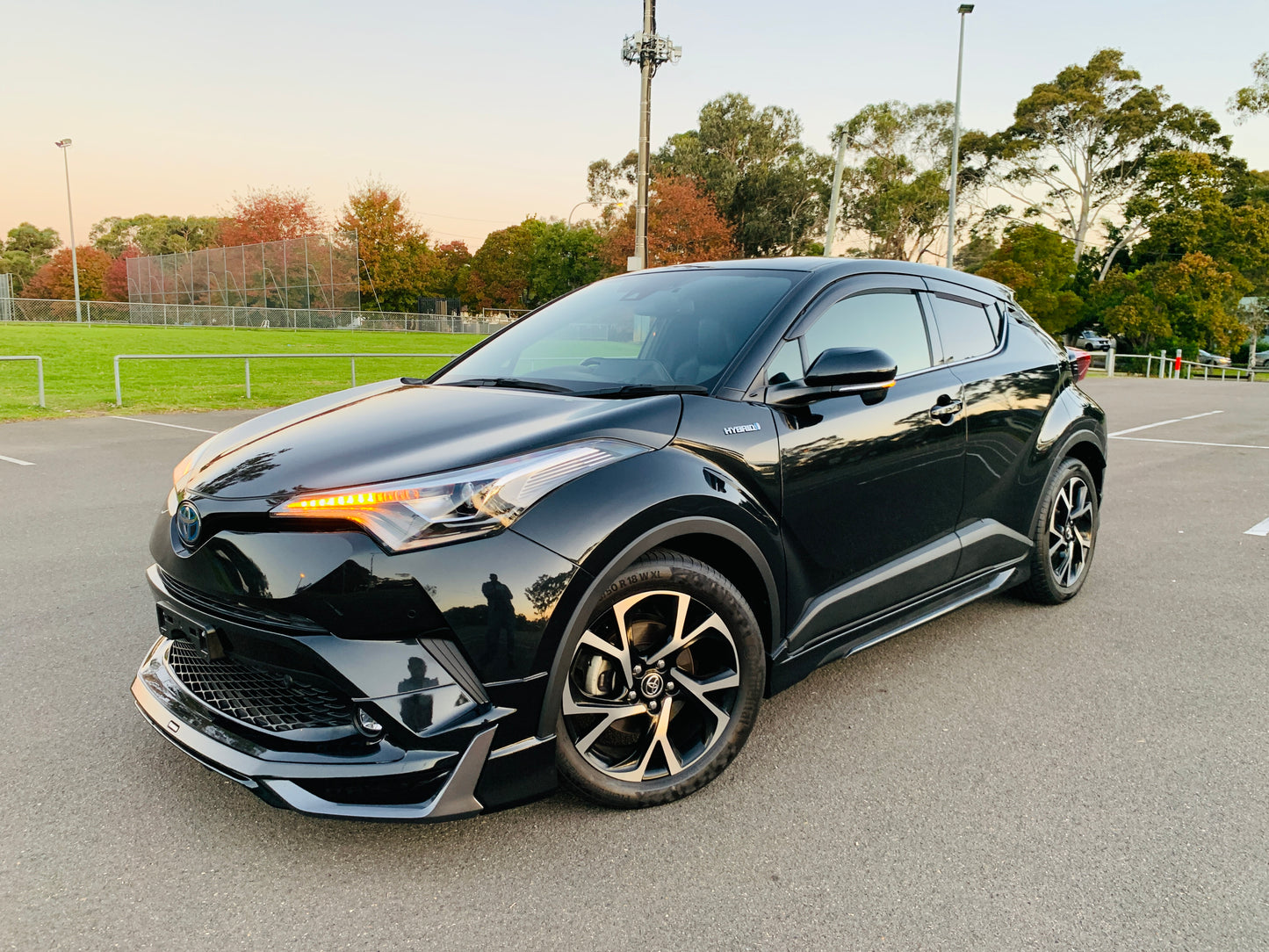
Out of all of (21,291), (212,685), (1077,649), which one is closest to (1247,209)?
(1077,649)

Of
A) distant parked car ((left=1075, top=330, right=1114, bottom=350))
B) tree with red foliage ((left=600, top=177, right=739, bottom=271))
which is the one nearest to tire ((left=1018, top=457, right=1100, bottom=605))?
tree with red foliage ((left=600, top=177, right=739, bottom=271))

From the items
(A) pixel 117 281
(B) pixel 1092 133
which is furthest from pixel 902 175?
(A) pixel 117 281

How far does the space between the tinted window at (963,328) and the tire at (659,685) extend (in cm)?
177

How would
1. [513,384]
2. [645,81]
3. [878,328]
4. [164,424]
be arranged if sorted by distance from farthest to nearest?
[645,81] → [164,424] → [878,328] → [513,384]

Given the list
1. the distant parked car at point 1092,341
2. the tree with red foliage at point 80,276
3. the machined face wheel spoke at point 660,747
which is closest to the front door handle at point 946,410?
the machined face wheel spoke at point 660,747

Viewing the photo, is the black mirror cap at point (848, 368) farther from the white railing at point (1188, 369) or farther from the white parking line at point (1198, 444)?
the white railing at point (1188, 369)

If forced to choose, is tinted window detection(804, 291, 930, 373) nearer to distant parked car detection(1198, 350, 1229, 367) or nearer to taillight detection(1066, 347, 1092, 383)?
taillight detection(1066, 347, 1092, 383)

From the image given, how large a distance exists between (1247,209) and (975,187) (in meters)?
13.6

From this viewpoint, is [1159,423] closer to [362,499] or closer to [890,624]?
[890,624]

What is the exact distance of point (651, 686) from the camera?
264cm

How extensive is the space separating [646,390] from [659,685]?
95 cm

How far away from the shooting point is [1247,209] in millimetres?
40938

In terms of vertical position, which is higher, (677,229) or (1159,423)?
(677,229)

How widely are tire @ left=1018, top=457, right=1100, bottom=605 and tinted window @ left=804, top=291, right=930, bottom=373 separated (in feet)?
4.13
